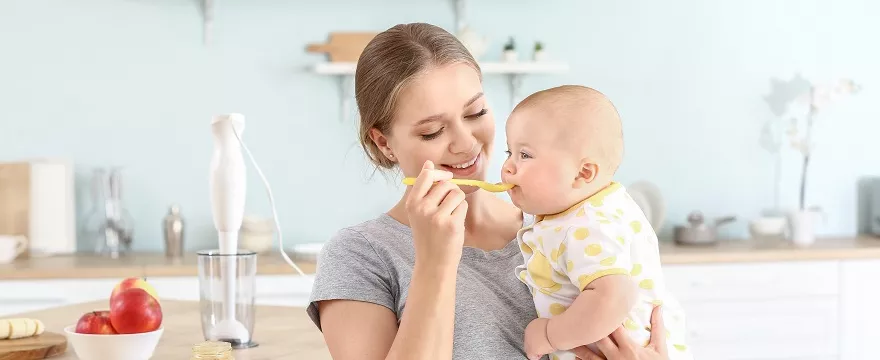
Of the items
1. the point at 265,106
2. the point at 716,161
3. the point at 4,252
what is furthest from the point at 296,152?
the point at 716,161

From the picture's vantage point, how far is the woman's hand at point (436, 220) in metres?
1.47

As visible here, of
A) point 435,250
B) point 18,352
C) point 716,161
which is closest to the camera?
point 435,250

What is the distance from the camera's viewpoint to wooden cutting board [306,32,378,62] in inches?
159

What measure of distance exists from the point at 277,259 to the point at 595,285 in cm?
239

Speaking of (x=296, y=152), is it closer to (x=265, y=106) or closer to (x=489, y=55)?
(x=265, y=106)

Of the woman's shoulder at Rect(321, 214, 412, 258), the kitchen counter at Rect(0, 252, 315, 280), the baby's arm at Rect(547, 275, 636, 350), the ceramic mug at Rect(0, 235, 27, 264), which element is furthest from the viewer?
the ceramic mug at Rect(0, 235, 27, 264)

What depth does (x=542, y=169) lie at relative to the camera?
5.08 ft

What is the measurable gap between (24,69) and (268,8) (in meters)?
0.93

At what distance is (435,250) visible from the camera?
1473 mm

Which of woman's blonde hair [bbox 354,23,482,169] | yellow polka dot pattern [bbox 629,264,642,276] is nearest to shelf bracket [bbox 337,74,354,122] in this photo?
woman's blonde hair [bbox 354,23,482,169]

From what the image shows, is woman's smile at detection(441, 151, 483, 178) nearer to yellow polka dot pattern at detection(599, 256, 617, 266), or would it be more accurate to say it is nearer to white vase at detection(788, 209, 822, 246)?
yellow polka dot pattern at detection(599, 256, 617, 266)

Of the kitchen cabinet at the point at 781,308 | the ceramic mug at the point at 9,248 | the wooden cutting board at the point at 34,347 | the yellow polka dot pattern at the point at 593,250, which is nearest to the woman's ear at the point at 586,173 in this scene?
the yellow polka dot pattern at the point at 593,250

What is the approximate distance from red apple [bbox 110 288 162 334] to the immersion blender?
0.54 feet

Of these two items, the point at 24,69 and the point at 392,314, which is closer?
the point at 392,314
